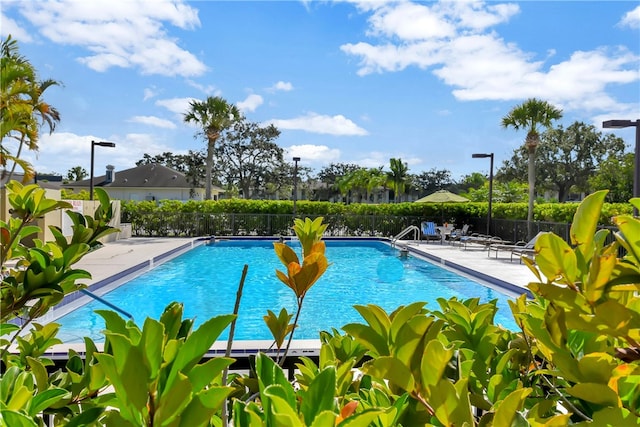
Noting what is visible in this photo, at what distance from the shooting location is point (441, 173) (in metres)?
81.3

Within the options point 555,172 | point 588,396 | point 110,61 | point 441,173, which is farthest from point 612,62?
point 441,173

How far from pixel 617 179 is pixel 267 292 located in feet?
131

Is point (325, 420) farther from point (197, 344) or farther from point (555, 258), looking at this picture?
point (555, 258)

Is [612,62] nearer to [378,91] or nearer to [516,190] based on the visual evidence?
[378,91]

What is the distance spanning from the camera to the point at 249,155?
5003 centimetres

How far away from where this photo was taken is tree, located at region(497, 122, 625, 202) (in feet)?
164

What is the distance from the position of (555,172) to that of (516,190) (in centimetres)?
2145

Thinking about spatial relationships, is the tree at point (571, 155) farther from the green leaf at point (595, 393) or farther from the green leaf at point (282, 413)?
the green leaf at point (282, 413)

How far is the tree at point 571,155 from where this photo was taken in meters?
50.0

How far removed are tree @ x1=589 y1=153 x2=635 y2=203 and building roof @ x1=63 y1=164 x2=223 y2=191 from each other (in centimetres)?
3770

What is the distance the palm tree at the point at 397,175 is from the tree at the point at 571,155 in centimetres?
1403

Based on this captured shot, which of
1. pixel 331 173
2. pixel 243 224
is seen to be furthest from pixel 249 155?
pixel 331 173

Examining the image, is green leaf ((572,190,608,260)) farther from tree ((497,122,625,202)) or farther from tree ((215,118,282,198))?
tree ((497,122,625,202))

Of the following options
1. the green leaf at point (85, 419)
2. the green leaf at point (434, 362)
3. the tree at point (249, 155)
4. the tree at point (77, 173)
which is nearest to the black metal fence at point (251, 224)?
the green leaf at point (85, 419)
